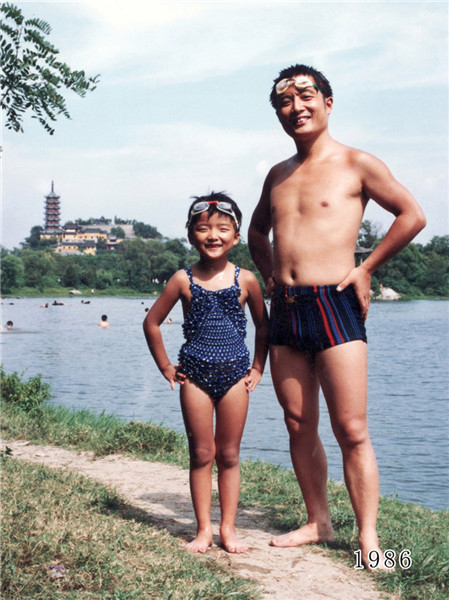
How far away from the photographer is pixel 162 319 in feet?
13.3

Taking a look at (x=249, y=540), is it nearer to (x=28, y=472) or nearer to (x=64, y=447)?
(x=28, y=472)

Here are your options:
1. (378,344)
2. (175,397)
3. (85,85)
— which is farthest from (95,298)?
(85,85)

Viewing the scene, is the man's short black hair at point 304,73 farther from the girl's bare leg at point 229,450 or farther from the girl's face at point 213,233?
the girl's bare leg at point 229,450

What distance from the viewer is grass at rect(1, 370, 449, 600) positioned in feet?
11.7

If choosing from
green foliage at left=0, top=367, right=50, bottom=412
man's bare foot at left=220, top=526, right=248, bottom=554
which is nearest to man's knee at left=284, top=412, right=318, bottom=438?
man's bare foot at left=220, top=526, right=248, bottom=554

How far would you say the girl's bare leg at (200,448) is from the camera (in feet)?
12.8

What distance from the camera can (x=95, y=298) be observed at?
78500 millimetres

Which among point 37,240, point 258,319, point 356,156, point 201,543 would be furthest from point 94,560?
point 37,240

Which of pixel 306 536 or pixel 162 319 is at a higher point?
pixel 162 319

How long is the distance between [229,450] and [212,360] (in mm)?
481

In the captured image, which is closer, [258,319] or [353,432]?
[353,432]

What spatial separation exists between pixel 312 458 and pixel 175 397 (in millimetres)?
11133

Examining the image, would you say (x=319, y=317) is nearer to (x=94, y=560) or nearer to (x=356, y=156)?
(x=356, y=156)

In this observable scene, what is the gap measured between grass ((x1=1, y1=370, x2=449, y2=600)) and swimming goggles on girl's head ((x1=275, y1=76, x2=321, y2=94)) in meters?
2.36
